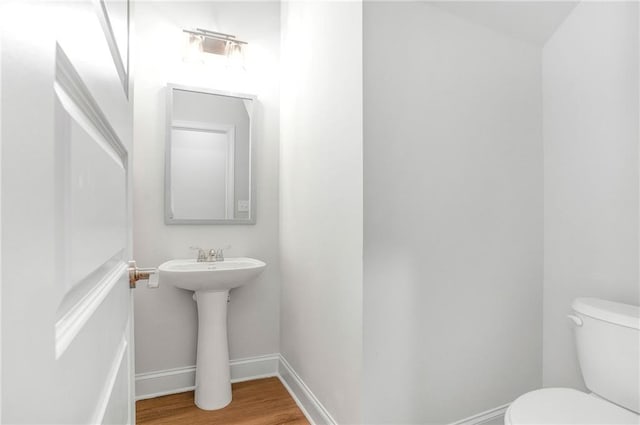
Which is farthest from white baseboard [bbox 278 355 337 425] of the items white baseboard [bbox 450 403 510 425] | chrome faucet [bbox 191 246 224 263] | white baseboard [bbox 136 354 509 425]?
chrome faucet [bbox 191 246 224 263]

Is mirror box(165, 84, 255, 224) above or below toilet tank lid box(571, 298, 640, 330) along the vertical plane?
above

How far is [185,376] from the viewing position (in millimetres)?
2236

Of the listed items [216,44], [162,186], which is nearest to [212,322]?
[162,186]

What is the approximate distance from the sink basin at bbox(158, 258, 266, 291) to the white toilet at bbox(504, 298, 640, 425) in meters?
1.38

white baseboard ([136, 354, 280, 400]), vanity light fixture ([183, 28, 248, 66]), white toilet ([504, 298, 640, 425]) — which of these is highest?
vanity light fixture ([183, 28, 248, 66])

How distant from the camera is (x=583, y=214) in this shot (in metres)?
1.71

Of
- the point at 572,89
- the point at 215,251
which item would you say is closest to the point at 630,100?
the point at 572,89

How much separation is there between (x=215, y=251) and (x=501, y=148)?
5.70ft

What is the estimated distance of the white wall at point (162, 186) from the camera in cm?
214

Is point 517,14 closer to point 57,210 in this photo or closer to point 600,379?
point 600,379

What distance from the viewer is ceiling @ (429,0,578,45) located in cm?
165

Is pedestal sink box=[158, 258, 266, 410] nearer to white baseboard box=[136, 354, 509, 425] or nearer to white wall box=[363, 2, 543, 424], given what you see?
white baseboard box=[136, 354, 509, 425]

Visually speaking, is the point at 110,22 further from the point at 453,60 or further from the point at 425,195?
A: the point at 453,60

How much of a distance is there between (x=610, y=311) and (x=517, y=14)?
1.40m
